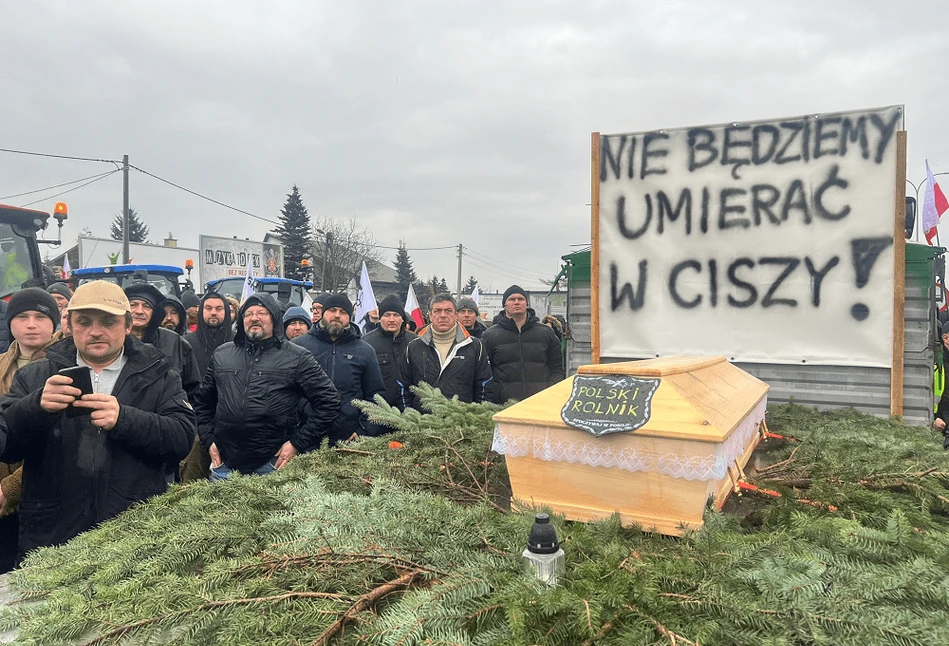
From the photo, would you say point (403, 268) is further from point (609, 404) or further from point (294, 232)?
point (609, 404)

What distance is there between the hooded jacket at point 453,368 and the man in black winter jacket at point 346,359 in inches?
16.6

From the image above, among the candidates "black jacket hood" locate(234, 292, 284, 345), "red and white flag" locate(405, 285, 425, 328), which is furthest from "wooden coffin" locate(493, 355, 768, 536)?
"red and white flag" locate(405, 285, 425, 328)

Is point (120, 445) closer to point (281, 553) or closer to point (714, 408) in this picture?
point (281, 553)

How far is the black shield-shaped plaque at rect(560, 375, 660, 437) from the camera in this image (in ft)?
6.43

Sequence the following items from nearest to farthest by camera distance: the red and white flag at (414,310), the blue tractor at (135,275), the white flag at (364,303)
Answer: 1. the white flag at (364,303)
2. the red and white flag at (414,310)
3. the blue tractor at (135,275)

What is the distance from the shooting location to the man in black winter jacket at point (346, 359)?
475 cm

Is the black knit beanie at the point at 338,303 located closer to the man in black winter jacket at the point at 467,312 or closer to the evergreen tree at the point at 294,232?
the man in black winter jacket at the point at 467,312

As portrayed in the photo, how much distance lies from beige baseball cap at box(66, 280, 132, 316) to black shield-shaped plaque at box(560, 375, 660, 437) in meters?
2.08

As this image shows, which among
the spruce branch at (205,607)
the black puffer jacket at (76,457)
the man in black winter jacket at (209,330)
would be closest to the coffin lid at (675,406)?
the spruce branch at (205,607)

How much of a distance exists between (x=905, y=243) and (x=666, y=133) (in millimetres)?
1764

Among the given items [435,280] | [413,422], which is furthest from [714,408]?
[435,280]

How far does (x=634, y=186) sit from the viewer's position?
15.5 ft

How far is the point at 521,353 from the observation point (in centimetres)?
605

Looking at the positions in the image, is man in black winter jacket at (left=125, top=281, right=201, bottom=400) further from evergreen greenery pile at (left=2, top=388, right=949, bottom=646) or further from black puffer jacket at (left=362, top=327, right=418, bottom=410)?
evergreen greenery pile at (left=2, top=388, right=949, bottom=646)
